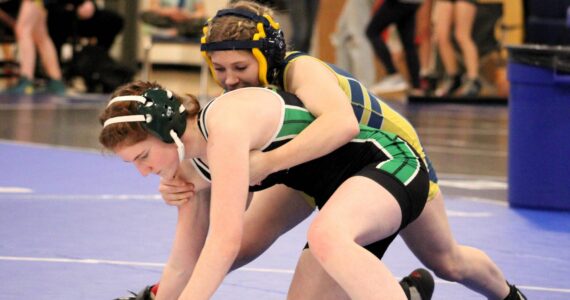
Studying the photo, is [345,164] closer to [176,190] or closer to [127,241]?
[176,190]

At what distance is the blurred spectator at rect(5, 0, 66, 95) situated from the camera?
12.9 m

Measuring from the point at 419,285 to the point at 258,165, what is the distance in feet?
3.14

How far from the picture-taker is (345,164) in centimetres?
360

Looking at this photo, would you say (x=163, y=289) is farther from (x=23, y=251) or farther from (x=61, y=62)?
(x=61, y=62)

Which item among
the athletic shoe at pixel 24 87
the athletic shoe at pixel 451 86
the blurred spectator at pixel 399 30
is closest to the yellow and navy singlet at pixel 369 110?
the blurred spectator at pixel 399 30

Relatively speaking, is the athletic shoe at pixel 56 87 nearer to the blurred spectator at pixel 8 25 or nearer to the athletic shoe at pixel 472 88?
the blurred spectator at pixel 8 25

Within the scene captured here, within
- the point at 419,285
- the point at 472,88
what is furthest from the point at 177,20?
the point at 419,285

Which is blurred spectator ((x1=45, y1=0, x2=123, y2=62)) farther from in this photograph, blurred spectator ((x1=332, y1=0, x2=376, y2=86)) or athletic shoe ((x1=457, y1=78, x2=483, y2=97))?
athletic shoe ((x1=457, y1=78, x2=483, y2=97))

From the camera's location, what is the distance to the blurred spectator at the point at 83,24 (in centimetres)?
1373

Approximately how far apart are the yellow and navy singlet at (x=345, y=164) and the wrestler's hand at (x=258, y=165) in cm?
10

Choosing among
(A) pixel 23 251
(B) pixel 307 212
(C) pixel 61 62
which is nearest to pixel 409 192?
(B) pixel 307 212

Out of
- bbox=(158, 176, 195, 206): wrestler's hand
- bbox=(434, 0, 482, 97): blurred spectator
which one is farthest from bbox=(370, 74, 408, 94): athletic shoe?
bbox=(158, 176, 195, 206): wrestler's hand

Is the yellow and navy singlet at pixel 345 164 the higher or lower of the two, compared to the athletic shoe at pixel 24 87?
higher

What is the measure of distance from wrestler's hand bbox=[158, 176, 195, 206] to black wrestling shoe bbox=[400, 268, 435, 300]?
0.83 meters
